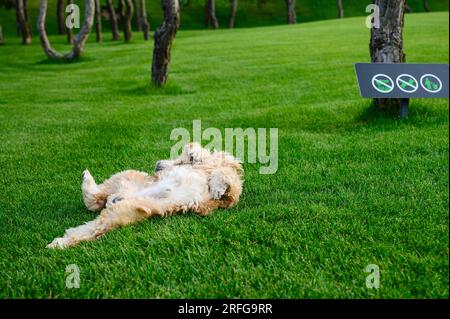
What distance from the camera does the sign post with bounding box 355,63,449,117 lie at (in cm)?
730

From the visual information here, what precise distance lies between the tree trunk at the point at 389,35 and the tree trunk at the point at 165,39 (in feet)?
18.9

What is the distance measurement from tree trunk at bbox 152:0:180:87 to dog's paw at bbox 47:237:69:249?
949cm

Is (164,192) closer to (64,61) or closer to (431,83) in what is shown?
(431,83)

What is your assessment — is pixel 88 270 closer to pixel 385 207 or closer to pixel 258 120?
pixel 385 207

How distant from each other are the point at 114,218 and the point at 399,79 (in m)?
4.92

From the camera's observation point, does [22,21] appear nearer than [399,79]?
No

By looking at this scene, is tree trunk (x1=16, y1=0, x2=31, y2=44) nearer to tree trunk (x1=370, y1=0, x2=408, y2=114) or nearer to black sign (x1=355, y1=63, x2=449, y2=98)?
tree trunk (x1=370, y1=0, x2=408, y2=114)

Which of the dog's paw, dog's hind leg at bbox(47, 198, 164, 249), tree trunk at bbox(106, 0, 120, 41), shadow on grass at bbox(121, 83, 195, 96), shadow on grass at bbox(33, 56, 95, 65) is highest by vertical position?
tree trunk at bbox(106, 0, 120, 41)

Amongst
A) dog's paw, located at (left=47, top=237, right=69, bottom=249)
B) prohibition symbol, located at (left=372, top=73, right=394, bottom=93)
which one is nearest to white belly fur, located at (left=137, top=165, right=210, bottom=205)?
dog's paw, located at (left=47, top=237, right=69, bottom=249)

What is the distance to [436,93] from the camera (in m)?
6.93

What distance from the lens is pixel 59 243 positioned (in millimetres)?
4297

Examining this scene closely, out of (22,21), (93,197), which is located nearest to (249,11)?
(22,21)
